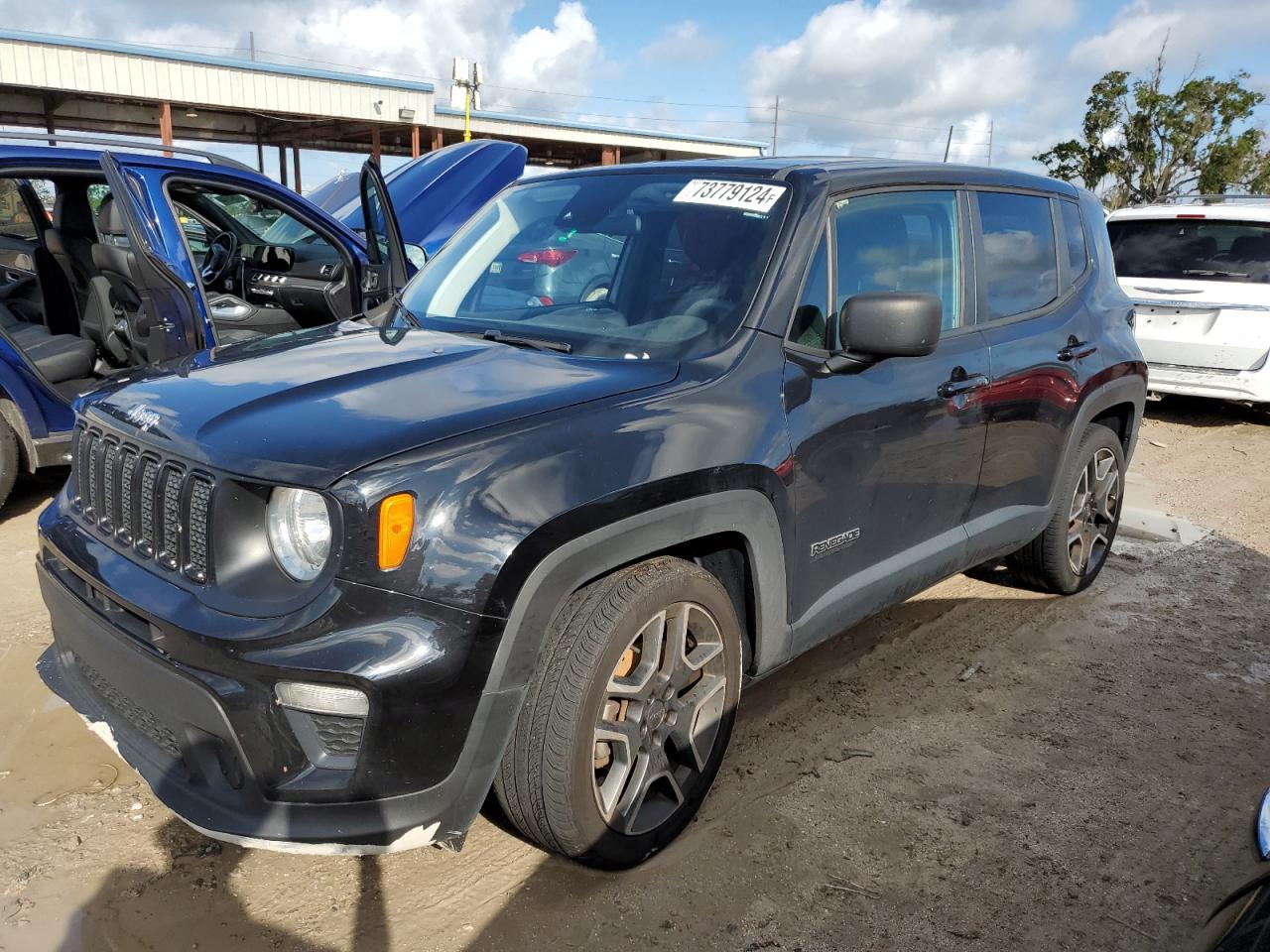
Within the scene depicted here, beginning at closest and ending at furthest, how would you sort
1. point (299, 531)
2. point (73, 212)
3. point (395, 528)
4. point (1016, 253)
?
1. point (395, 528)
2. point (299, 531)
3. point (1016, 253)
4. point (73, 212)

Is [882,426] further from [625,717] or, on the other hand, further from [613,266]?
[625,717]

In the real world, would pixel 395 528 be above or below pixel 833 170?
below

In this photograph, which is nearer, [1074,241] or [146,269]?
[1074,241]

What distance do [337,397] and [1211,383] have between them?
7.85m

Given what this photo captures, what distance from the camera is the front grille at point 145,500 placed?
2.22 meters

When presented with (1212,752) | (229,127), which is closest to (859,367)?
(1212,752)

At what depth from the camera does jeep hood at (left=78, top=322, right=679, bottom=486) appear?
215cm

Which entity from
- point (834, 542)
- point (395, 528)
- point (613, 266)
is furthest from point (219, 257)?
point (395, 528)

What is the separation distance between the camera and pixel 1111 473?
4.72 metres

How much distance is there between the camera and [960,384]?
3.41 metres

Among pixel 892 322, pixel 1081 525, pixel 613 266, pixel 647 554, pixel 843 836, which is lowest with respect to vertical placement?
pixel 843 836

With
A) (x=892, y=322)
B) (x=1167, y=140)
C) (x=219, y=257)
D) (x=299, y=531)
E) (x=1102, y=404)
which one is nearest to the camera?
(x=299, y=531)

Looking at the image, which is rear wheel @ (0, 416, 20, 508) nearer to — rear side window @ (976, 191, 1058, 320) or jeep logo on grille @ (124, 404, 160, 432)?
jeep logo on grille @ (124, 404, 160, 432)

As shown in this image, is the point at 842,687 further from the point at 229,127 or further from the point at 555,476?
the point at 229,127
